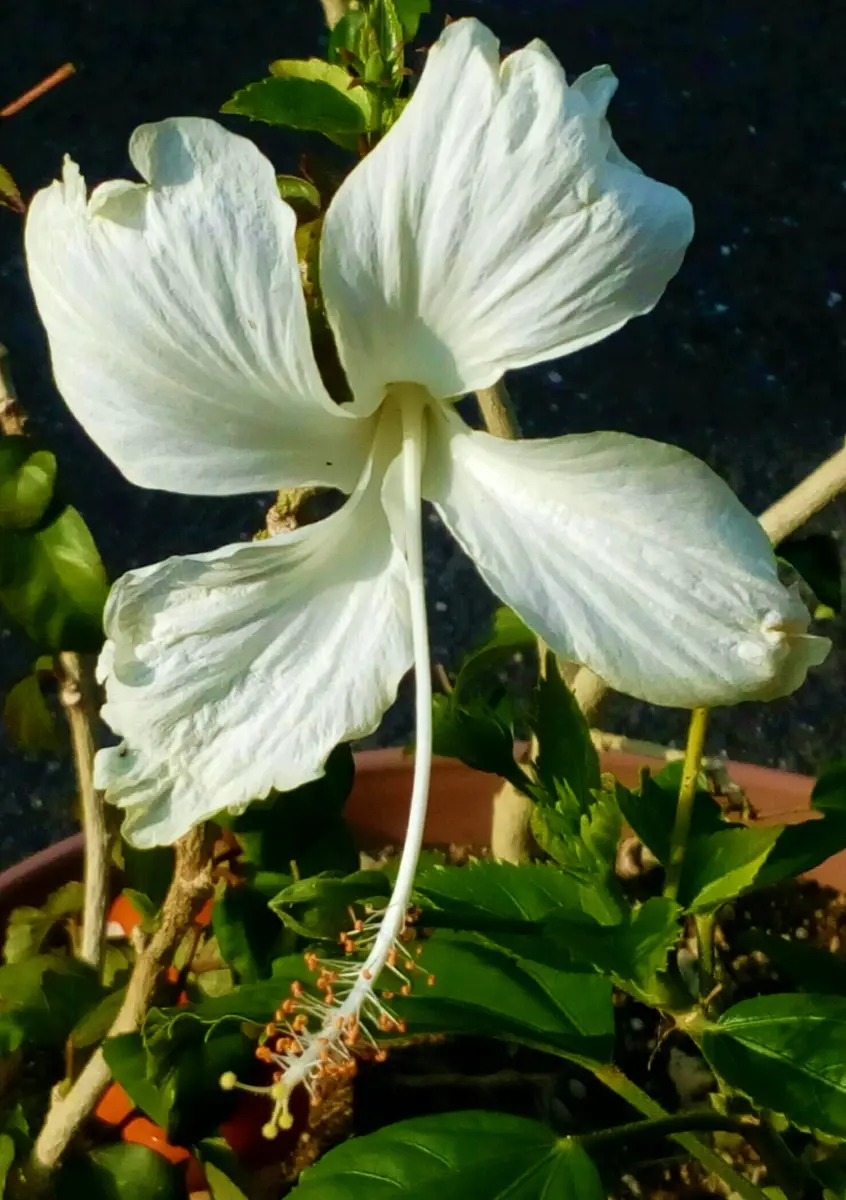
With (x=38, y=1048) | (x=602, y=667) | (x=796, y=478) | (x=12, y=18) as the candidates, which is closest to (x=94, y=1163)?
(x=38, y=1048)

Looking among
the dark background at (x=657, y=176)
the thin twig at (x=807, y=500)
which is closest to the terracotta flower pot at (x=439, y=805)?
the thin twig at (x=807, y=500)

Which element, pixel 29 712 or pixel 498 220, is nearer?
pixel 498 220

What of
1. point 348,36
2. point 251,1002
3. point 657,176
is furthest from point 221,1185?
point 657,176

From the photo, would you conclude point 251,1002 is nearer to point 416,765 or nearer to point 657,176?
point 416,765

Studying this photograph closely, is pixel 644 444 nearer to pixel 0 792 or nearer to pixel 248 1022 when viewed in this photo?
pixel 248 1022

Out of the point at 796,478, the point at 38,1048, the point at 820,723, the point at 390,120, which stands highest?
the point at 390,120

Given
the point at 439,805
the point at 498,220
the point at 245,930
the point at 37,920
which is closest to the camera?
the point at 498,220
